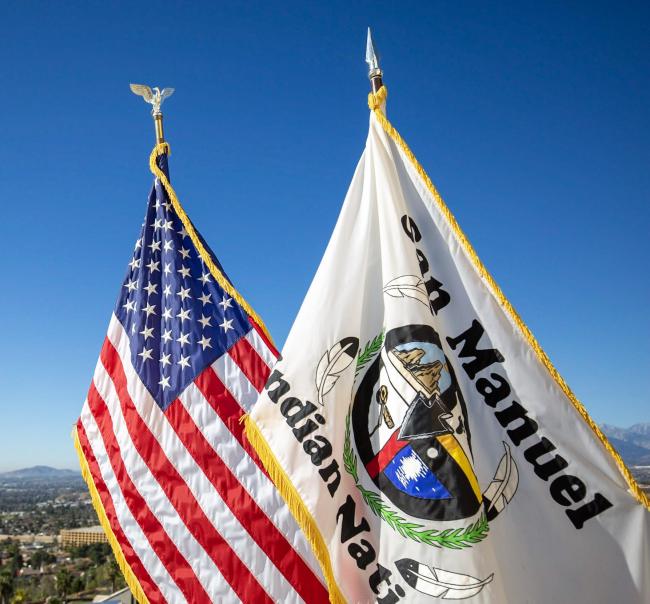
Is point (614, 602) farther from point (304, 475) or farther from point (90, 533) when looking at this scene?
point (90, 533)

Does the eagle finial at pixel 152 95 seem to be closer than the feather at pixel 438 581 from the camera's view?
No

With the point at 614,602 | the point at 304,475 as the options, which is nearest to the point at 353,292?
the point at 304,475

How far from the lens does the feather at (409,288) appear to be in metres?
4.17

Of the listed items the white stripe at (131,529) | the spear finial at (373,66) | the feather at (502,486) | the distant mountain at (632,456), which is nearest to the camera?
the feather at (502,486)

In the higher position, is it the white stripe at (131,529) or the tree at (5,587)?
the white stripe at (131,529)

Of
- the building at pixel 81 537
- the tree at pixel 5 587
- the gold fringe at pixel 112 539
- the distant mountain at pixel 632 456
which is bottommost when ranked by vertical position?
the building at pixel 81 537

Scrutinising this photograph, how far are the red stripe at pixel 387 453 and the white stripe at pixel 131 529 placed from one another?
2.46m

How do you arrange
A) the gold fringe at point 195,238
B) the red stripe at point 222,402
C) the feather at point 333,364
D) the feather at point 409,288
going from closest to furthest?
the feather at point 409,288 < the feather at point 333,364 < the red stripe at point 222,402 < the gold fringe at point 195,238

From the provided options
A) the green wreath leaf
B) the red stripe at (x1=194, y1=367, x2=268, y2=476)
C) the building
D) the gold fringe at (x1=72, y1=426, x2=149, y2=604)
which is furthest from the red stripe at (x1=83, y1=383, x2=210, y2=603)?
the building

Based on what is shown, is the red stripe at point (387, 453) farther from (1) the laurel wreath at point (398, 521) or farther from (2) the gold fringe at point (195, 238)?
(2) the gold fringe at point (195, 238)

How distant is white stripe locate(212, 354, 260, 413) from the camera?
220 inches

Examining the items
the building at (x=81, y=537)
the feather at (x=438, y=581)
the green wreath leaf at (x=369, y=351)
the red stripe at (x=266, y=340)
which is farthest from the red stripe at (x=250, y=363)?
the building at (x=81, y=537)

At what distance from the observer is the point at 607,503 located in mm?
3613

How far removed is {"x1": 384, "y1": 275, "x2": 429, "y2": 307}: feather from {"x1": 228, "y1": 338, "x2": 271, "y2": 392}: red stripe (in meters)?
1.91
